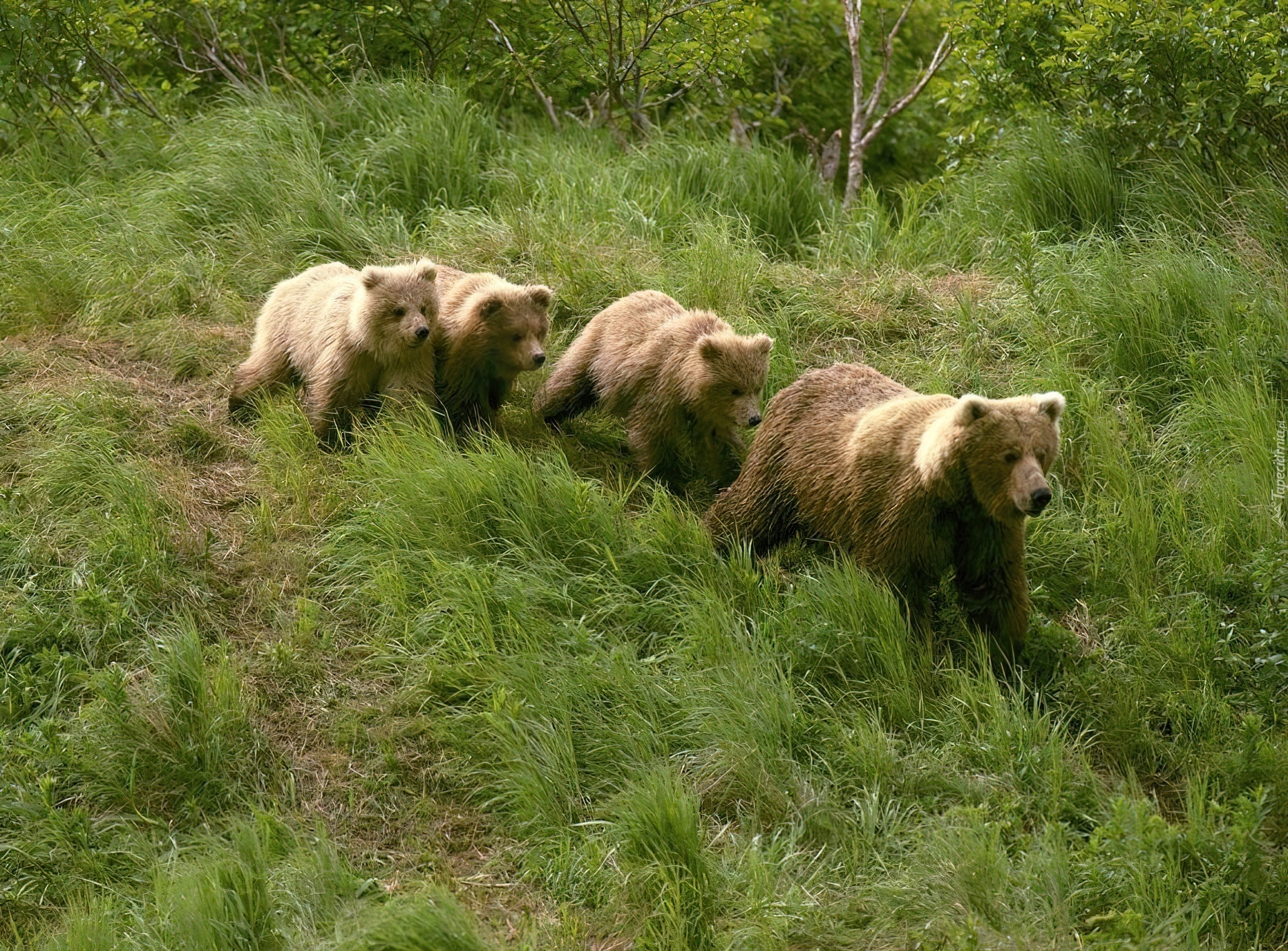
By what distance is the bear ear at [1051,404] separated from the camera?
483 centimetres

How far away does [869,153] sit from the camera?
510 inches

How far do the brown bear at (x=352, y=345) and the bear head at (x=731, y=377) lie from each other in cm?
125

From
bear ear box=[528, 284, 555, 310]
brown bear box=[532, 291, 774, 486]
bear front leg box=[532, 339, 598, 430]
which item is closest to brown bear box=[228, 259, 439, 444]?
bear ear box=[528, 284, 555, 310]

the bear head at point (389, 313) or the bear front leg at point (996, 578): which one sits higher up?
the bear head at point (389, 313)

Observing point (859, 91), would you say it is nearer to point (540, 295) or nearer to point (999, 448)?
point (540, 295)

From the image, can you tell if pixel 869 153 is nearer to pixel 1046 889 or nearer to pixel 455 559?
pixel 455 559

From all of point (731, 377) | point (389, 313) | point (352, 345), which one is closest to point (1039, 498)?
point (731, 377)

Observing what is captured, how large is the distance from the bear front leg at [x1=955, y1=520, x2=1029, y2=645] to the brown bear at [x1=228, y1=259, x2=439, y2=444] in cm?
259

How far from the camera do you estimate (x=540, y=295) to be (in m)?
6.51

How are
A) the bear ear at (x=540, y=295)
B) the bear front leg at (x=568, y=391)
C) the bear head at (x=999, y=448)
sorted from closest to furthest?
the bear head at (x=999, y=448)
the bear ear at (x=540, y=295)
the bear front leg at (x=568, y=391)

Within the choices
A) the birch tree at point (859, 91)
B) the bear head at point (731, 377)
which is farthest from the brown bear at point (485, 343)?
the birch tree at point (859, 91)

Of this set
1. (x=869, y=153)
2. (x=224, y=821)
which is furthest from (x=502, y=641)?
(x=869, y=153)

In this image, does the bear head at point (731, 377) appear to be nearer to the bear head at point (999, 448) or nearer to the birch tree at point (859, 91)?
the bear head at point (999, 448)

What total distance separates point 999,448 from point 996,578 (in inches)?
22.2
